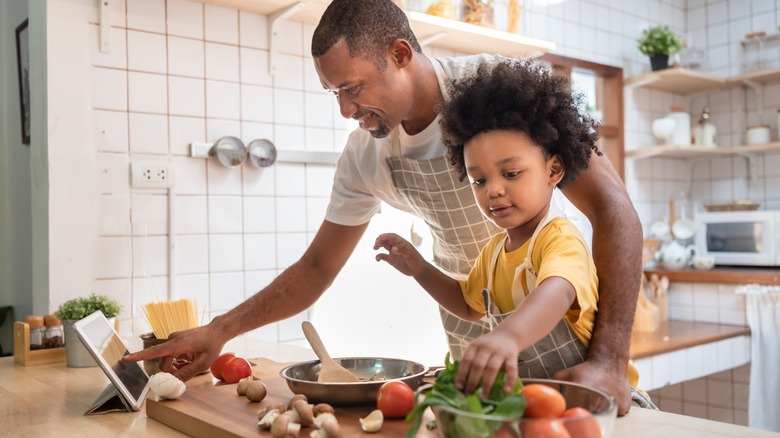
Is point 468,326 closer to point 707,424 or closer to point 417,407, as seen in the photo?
point 707,424

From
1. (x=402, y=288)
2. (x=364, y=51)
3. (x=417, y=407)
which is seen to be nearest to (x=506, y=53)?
(x=402, y=288)

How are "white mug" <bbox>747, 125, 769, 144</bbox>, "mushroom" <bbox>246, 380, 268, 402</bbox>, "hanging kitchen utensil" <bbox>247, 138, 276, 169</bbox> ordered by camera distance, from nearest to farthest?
"mushroom" <bbox>246, 380, 268, 402</bbox> → "hanging kitchen utensil" <bbox>247, 138, 276, 169</bbox> → "white mug" <bbox>747, 125, 769, 144</bbox>

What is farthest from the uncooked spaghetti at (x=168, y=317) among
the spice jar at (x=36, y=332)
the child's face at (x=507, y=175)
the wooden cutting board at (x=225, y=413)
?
the child's face at (x=507, y=175)

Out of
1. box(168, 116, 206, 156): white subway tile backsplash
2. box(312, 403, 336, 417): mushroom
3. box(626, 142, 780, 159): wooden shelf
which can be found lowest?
box(312, 403, 336, 417): mushroom

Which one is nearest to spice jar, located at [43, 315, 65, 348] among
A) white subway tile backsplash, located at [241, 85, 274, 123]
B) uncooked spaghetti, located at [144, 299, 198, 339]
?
uncooked spaghetti, located at [144, 299, 198, 339]

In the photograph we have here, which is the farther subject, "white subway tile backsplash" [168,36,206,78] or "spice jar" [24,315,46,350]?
"white subway tile backsplash" [168,36,206,78]

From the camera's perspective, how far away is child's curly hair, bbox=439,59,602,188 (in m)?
1.03

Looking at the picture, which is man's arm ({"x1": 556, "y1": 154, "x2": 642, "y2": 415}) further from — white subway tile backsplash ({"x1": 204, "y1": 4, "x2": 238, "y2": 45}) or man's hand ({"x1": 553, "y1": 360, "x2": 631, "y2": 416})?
white subway tile backsplash ({"x1": 204, "y1": 4, "x2": 238, "y2": 45})

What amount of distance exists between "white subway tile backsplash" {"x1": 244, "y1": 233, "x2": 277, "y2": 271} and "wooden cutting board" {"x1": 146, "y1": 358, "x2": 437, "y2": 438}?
1.18 m

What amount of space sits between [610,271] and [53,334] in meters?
1.29

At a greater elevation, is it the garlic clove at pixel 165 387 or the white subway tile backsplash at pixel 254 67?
the white subway tile backsplash at pixel 254 67

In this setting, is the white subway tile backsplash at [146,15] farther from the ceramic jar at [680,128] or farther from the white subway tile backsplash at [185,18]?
the ceramic jar at [680,128]

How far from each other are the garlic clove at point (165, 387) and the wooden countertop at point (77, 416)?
0.13 ft

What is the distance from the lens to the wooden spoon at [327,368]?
1066 millimetres
